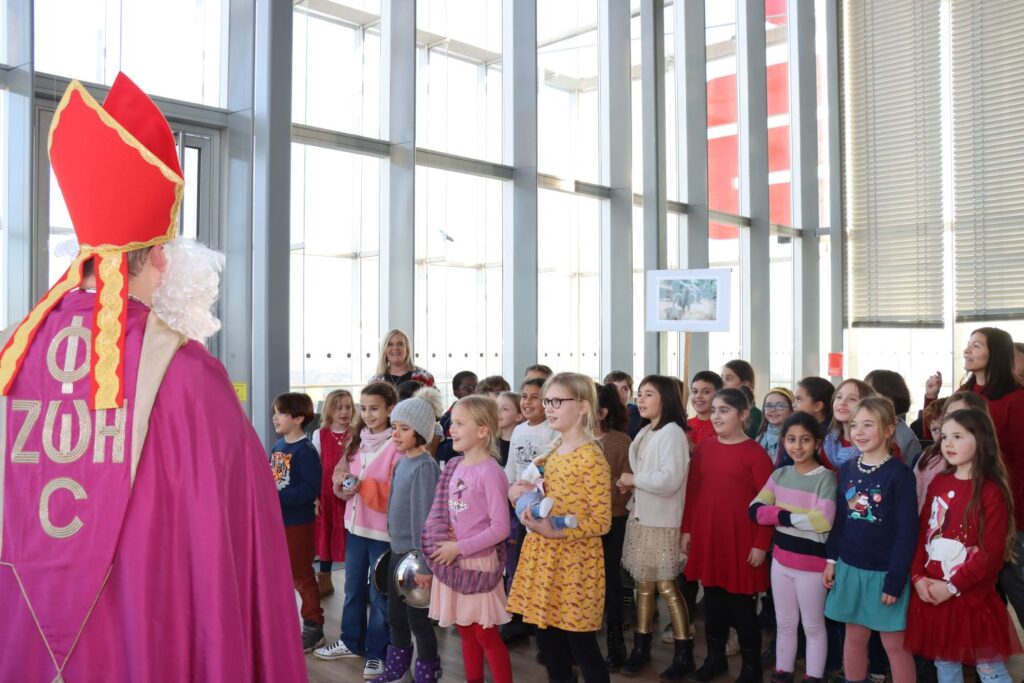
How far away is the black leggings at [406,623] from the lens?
349cm

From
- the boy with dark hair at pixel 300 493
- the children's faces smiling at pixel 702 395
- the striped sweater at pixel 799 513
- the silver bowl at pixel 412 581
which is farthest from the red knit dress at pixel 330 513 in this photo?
the striped sweater at pixel 799 513

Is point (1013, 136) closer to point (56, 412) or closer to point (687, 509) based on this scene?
point (687, 509)

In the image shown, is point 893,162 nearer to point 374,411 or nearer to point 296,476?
point 374,411

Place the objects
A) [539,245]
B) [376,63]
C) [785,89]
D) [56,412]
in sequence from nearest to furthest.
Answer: [56,412]
[376,63]
[539,245]
[785,89]

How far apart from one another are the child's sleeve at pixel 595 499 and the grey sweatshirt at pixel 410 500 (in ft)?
2.21

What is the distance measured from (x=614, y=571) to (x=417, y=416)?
4.10 feet

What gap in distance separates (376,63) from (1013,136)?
6365 millimetres

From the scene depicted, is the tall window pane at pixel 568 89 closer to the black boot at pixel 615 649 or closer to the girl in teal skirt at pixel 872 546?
the black boot at pixel 615 649

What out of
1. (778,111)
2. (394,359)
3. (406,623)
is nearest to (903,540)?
(406,623)

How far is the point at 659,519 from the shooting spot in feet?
12.6

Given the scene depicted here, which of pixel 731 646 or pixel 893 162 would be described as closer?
pixel 731 646

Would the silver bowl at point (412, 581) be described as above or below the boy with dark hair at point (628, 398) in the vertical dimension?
below

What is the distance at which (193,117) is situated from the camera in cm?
541

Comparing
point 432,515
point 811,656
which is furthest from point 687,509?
point 432,515
